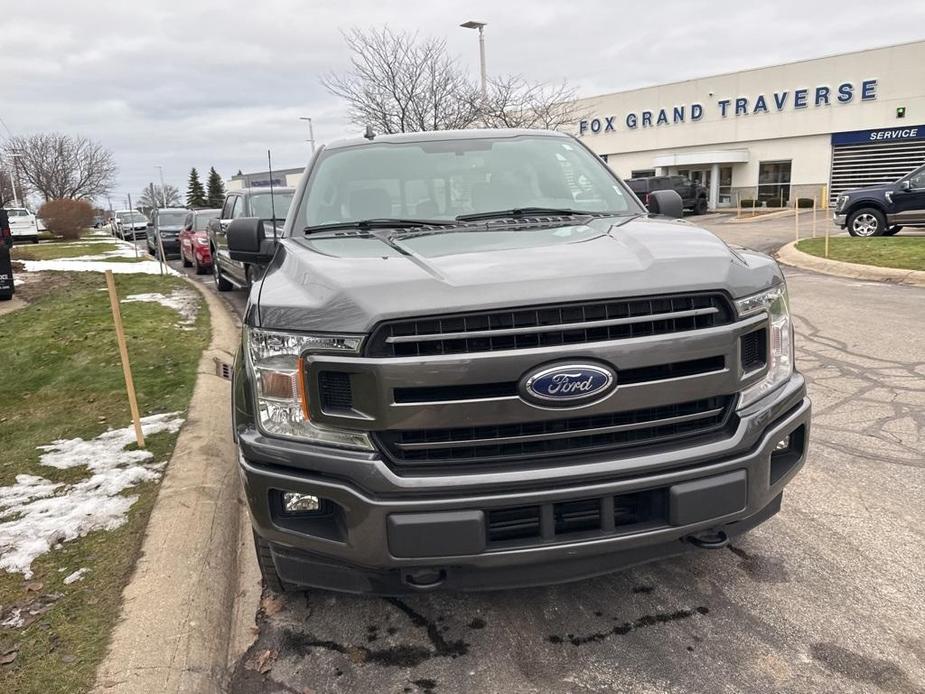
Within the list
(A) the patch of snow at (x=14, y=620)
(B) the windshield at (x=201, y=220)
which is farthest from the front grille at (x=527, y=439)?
(B) the windshield at (x=201, y=220)

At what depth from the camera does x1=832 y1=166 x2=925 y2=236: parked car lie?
15.7m

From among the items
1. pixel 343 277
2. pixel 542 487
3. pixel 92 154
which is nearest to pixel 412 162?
pixel 343 277

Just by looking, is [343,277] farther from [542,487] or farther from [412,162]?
[412,162]

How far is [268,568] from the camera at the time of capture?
2678 millimetres

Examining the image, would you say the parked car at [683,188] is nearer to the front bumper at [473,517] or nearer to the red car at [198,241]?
the red car at [198,241]

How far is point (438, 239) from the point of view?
2902 millimetres

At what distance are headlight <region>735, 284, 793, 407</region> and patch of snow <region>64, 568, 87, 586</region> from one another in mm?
2718

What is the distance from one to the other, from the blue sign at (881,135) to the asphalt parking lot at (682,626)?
3578cm

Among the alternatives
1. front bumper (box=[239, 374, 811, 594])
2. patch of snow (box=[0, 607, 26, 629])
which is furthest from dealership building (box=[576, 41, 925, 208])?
patch of snow (box=[0, 607, 26, 629])

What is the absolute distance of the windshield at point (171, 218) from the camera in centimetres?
2357

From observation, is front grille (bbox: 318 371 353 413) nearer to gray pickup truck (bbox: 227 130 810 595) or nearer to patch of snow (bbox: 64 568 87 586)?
gray pickup truck (bbox: 227 130 810 595)

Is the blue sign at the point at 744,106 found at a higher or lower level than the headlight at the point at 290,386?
higher

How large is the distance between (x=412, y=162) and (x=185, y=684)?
2.78 meters

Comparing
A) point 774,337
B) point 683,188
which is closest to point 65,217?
point 683,188
